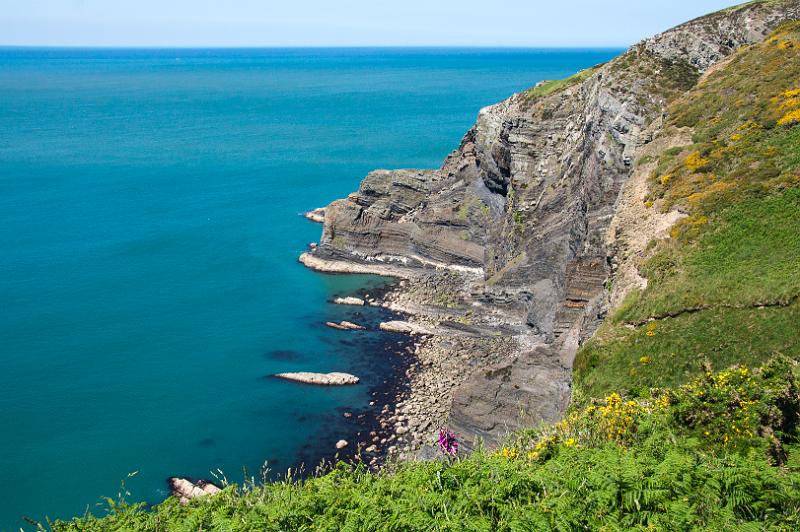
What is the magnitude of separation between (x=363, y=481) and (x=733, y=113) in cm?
4214

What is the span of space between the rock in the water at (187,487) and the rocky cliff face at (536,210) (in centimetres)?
1547

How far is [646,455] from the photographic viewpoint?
18.0 meters

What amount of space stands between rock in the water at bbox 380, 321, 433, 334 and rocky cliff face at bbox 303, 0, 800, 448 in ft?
17.6

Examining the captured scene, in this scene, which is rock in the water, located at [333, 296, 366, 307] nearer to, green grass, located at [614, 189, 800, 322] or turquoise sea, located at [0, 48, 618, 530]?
turquoise sea, located at [0, 48, 618, 530]

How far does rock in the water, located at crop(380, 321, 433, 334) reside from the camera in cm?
5949

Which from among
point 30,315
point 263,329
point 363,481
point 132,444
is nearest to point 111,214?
point 30,315

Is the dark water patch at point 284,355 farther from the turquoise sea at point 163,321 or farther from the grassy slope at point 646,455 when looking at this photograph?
the grassy slope at point 646,455

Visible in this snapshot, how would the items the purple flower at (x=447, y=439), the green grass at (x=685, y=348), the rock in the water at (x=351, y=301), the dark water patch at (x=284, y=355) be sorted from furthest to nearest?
1. the rock in the water at (x=351, y=301)
2. the dark water patch at (x=284, y=355)
3. the purple flower at (x=447, y=439)
4. the green grass at (x=685, y=348)

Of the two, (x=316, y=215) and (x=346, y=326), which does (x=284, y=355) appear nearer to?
(x=346, y=326)

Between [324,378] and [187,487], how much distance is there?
1454 cm

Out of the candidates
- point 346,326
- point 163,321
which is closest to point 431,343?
point 346,326

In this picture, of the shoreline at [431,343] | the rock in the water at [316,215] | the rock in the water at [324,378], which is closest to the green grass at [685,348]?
the shoreline at [431,343]

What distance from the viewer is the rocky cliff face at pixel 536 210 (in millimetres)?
40156

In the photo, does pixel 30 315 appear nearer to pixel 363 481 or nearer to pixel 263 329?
pixel 263 329
